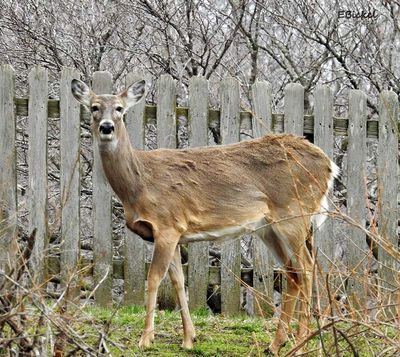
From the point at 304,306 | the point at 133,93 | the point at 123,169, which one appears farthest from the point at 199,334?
the point at 304,306

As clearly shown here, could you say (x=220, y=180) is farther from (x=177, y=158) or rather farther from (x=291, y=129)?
(x=291, y=129)

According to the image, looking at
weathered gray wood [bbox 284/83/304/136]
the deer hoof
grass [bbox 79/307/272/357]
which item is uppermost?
weathered gray wood [bbox 284/83/304/136]

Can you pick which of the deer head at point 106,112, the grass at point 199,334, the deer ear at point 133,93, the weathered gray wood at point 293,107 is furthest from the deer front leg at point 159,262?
the weathered gray wood at point 293,107

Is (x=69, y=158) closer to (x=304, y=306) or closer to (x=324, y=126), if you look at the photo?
(x=324, y=126)

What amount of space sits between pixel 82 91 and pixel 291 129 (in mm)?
2172

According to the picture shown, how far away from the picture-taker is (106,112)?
7.80 metres

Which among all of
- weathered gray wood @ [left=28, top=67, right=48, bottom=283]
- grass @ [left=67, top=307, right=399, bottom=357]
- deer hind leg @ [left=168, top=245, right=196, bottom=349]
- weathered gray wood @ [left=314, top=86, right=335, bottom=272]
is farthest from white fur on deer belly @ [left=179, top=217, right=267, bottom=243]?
weathered gray wood @ [left=28, top=67, right=48, bottom=283]

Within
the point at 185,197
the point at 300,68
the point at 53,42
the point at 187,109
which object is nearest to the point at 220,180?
the point at 185,197

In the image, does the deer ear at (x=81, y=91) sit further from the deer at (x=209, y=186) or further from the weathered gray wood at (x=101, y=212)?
the weathered gray wood at (x=101, y=212)

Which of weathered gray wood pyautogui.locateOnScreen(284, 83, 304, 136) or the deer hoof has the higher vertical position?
weathered gray wood pyautogui.locateOnScreen(284, 83, 304, 136)

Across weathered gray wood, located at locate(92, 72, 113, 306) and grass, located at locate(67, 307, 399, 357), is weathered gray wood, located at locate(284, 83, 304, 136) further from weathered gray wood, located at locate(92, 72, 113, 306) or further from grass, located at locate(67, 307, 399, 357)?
grass, located at locate(67, 307, 399, 357)

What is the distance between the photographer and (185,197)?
7.95 metres

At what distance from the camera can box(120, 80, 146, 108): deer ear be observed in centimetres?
810

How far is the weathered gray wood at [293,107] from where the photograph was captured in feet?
30.2
